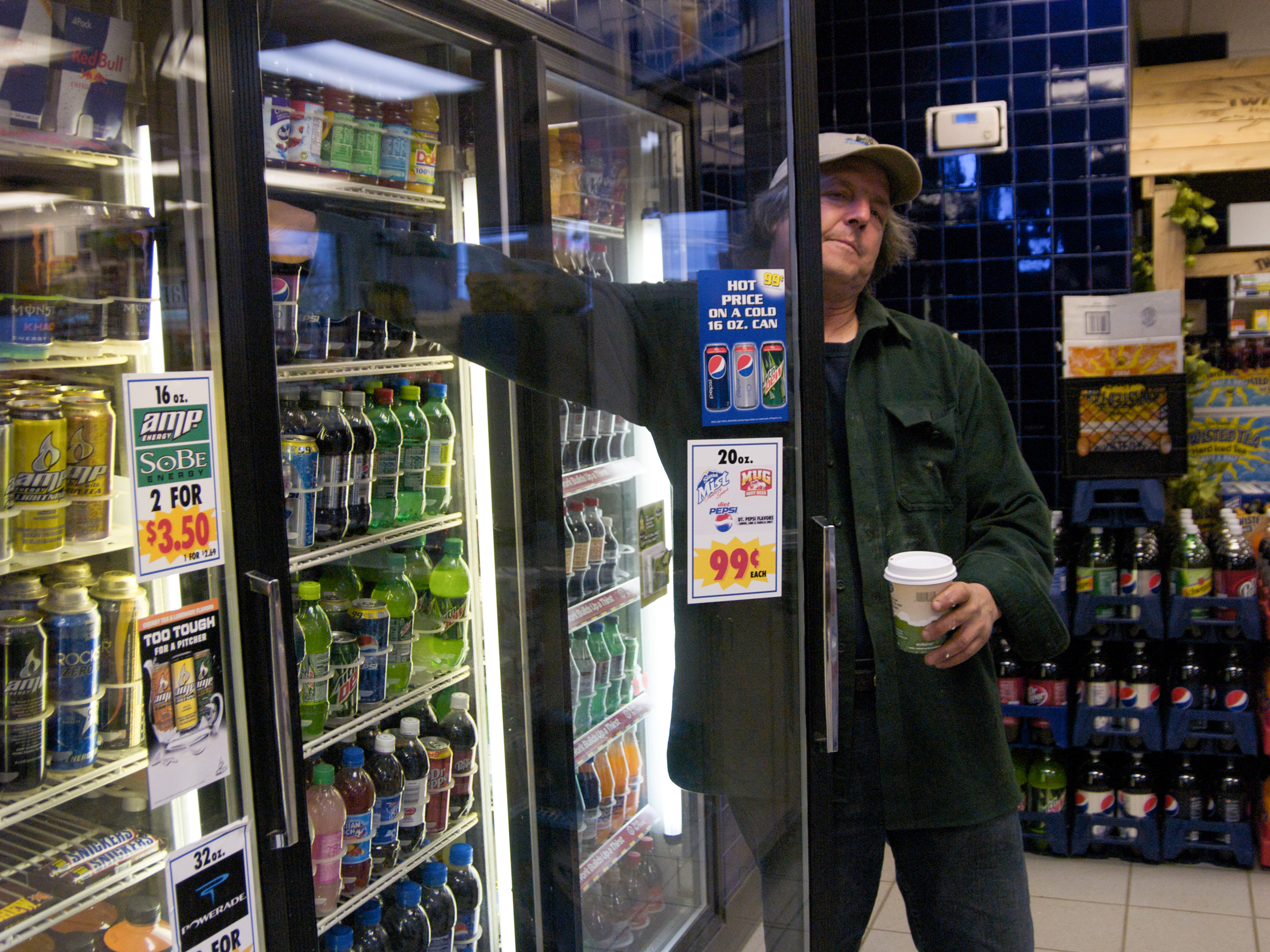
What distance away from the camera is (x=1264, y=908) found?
11.8 feet

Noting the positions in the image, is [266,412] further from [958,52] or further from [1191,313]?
[1191,313]

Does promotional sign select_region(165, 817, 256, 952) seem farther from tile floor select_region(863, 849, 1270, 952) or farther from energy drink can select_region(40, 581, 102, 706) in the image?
tile floor select_region(863, 849, 1270, 952)

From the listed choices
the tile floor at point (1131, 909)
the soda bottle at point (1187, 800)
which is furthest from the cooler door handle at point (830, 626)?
the soda bottle at point (1187, 800)

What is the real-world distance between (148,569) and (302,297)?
808 mm

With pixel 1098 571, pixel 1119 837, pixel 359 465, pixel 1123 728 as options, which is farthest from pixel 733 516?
pixel 1119 837

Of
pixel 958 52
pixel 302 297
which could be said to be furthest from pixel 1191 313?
pixel 302 297

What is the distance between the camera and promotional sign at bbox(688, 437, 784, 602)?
1911 mm

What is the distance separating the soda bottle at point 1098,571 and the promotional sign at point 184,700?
330 cm

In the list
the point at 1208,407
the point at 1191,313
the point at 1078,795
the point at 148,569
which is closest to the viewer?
the point at 148,569

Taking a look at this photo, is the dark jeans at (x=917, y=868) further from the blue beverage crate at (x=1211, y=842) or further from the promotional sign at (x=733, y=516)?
the blue beverage crate at (x=1211, y=842)

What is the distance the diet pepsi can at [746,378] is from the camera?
1922mm

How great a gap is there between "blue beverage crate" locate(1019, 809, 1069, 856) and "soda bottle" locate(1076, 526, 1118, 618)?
79cm

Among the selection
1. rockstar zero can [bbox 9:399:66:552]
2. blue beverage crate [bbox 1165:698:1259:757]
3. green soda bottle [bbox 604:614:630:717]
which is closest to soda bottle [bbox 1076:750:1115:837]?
blue beverage crate [bbox 1165:698:1259:757]

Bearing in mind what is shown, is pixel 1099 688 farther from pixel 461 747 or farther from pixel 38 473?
pixel 38 473
